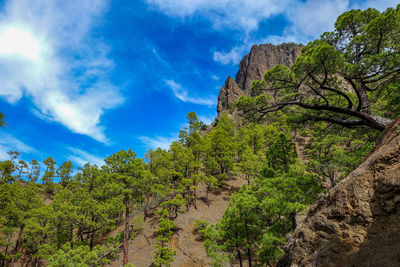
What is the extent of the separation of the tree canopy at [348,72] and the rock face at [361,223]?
4.00 meters

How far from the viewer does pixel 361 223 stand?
3.97 metres

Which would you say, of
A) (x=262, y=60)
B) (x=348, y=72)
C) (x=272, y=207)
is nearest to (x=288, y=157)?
(x=272, y=207)

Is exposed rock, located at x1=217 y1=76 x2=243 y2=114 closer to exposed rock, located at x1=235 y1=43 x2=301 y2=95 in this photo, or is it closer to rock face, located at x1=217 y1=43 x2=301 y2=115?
rock face, located at x1=217 y1=43 x2=301 y2=115

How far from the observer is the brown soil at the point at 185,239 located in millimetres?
17875

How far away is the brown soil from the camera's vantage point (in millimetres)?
17875

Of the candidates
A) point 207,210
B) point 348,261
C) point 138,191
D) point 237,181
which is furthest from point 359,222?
point 237,181

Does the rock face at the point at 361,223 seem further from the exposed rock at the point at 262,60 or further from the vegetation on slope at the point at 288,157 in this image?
the exposed rock at the point at 262,60

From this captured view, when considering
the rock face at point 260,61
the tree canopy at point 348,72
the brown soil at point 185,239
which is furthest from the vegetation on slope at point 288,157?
the rock face at point 260,61

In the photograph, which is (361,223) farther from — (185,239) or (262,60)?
(262,60)

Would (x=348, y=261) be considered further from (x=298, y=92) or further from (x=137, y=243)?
(x=137, y=243)

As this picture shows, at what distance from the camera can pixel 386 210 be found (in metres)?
3.67

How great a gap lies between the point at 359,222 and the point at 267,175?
7734 millimetres

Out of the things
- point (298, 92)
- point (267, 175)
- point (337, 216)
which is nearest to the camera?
point (337, 216)

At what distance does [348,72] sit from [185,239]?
68.7 ft
